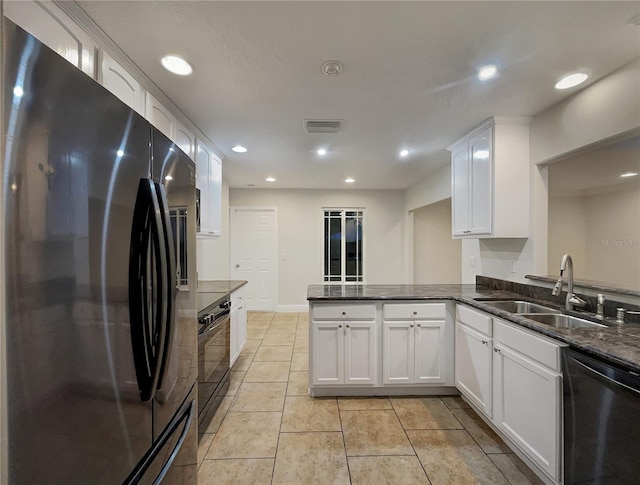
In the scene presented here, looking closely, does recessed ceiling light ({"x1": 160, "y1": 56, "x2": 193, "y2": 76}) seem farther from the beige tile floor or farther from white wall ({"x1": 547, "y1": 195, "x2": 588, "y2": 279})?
white wall ({"x1": 547, "y1": 195, "x2": 588, "y2": 279})

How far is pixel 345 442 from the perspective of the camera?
1960mm

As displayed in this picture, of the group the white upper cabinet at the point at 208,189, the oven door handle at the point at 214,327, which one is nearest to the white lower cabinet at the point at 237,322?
the oven door handle at the point at 214,327

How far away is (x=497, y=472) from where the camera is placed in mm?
1699

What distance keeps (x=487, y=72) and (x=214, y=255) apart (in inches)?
156

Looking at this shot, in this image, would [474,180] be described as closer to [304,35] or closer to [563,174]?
[563,174]

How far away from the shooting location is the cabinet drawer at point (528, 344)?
147 cm

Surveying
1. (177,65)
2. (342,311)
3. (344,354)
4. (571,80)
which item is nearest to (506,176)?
(571,80)

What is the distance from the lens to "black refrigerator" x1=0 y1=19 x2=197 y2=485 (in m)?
0.51

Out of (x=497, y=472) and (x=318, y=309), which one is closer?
(x=497, y=472)

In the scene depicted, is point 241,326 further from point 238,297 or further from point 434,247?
point 434,247

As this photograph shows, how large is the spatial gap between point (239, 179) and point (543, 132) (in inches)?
163

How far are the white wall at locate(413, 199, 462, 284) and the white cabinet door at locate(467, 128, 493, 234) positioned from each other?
301 centimetres

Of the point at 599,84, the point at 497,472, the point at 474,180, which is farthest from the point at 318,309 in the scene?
the point at 599,84

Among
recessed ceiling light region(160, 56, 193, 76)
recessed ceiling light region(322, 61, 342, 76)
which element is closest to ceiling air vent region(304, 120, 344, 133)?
recessed ceiling light region(322, 61, 342, 76)
